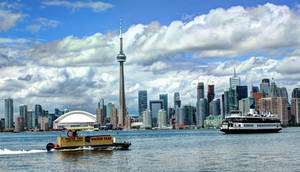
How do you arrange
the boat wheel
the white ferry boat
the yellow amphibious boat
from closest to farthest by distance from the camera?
1. the yellow amphibious boat
2. the boat wheel
3. the white ferry boat

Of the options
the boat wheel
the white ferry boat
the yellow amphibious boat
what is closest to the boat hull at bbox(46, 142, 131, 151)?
the yellow amphibious boat

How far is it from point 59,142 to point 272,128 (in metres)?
123

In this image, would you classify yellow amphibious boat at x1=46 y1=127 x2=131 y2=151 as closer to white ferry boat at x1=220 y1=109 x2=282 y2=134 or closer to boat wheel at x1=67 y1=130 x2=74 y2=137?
boat wheel at x1=67 y1=130 x2=74 y2=137

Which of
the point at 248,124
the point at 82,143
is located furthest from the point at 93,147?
the point at 248,124

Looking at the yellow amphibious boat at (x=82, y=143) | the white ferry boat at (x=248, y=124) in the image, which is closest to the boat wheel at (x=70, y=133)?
the yellow amphibious boat at (x=82, y=143)

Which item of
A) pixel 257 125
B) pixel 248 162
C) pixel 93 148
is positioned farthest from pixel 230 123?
pixel 248 162

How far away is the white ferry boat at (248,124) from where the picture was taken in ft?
542

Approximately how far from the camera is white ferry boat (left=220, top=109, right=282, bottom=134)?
165250 mm

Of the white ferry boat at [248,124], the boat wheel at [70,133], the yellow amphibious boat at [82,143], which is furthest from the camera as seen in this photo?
the white ferry boat at [248,124]

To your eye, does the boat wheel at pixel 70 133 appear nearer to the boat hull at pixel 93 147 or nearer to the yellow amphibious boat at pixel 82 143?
the yellow amphibious boat at pixel 82 143

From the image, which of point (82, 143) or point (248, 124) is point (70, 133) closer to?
point (82, 143)

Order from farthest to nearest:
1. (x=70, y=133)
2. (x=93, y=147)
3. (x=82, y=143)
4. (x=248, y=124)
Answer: (x=248, y=124) < (x=70, y=133) < (x=93, y=147) < (x=82, y=143)

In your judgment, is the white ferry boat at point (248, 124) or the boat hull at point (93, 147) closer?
the boat hull at point (93, 147)

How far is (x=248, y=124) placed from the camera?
6580 inches
